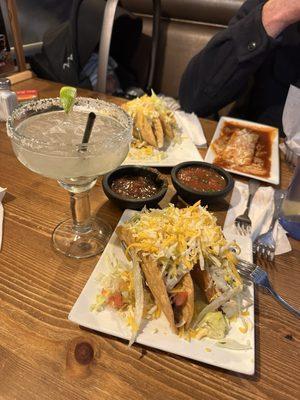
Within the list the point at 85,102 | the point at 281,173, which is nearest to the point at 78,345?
the point at 85,102

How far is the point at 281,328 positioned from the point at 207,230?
339 mm

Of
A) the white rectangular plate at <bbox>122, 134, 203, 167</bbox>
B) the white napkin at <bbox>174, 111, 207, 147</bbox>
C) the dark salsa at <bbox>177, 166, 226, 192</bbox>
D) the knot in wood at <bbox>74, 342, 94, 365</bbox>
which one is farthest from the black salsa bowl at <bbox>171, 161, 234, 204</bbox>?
the knot in wood at <bbox>74, 342, 94, 365</bbox>

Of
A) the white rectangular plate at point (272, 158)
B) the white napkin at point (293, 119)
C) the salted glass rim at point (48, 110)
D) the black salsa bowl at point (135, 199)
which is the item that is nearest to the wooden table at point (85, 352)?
the black salsa bowl at point (135, 199)

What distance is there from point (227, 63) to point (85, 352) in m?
2.01

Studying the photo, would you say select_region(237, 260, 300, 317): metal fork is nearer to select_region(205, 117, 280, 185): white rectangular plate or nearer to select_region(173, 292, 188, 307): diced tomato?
select_region(173, 292, 188, 307): diced tomato

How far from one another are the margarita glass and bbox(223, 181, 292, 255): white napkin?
0.48m

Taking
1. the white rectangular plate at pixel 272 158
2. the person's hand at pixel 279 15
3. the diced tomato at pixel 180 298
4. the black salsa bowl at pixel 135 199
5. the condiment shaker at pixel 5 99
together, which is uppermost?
the person's hand at pixel 279 15

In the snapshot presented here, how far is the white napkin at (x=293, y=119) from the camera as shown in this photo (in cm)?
169

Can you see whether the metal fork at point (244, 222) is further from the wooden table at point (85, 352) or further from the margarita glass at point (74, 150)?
the margarita glass at point (74, 150)

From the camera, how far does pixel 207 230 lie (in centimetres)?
96

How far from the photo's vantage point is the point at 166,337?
0.85 meters

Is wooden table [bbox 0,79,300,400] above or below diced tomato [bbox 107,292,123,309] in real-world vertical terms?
below

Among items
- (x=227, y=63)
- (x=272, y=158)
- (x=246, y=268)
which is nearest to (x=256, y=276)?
(x=246, y=268)

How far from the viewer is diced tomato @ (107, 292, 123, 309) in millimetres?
910
